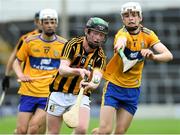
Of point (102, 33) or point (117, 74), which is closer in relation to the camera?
point (102, 33)

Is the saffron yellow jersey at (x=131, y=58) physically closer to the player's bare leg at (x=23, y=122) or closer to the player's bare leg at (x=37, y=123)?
the player's bare leg at (x=37, y=123)

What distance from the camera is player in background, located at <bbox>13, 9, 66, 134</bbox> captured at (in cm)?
1285

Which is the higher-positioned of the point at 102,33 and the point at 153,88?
the point at 102,33

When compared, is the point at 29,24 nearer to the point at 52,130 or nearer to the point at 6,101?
the point at 6,101

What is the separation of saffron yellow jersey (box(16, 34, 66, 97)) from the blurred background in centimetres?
1691

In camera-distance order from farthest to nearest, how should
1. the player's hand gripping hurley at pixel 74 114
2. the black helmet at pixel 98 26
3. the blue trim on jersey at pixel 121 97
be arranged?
the blue trim on jersey at pixel 121 97, the black helmet at pixel 98 26, the player's hand gripping hurley at pixel 74 114

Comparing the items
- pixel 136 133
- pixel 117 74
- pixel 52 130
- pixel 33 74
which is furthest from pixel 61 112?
pixel 136 133

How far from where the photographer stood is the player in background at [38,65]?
12.9 m

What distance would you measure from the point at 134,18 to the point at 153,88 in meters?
19.0

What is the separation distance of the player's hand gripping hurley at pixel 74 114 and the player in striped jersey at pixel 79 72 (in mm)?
142

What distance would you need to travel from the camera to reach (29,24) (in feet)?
105

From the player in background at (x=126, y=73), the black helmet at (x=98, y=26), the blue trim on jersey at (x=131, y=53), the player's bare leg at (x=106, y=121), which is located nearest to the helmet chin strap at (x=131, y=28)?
the player in background at (x=126, y=73)

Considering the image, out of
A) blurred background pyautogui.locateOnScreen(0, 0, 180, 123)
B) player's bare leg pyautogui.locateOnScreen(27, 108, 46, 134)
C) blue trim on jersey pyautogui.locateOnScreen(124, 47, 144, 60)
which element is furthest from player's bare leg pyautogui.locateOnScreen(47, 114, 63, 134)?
blurred background pyautogui.locateOnScreen(0, 0, 180, 123)

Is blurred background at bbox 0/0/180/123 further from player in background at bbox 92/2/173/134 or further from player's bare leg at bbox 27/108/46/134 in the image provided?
player in background at bbox 92/2/173/134
